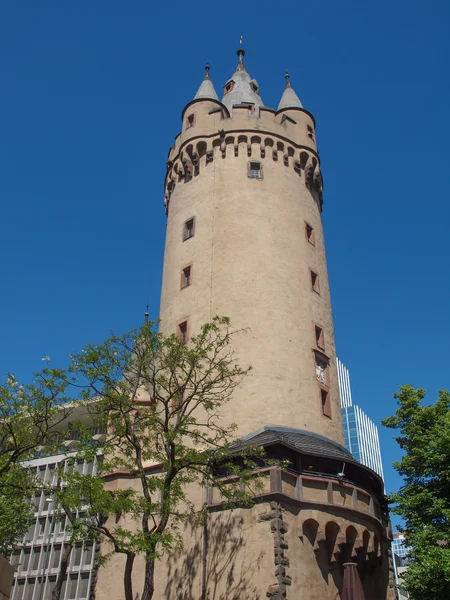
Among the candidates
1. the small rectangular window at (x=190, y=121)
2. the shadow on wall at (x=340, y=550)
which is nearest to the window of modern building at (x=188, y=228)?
the small rectangular window at (x=190, y=121)

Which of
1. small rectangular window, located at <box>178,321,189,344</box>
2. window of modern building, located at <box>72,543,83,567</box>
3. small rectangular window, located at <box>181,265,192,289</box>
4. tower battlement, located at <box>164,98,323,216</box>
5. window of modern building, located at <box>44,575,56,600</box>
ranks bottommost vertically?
window of modern building, located at <box>44,575,56,600</box>

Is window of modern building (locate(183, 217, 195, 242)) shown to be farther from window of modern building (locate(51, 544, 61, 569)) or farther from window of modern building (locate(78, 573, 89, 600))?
window of modern building (locate(51, 544, 61, 569))

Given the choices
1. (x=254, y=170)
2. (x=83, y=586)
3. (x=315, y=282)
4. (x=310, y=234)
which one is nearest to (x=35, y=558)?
(x=83, y=586)

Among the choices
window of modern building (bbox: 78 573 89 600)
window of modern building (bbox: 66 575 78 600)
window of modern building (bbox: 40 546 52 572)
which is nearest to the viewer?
window of modern building (bbox: 78 573 89 600)

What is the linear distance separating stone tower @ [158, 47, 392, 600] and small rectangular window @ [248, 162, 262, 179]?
0.28 feet

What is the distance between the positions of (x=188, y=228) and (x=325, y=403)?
1179 cm

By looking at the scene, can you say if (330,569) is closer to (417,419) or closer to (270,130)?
(417,419)

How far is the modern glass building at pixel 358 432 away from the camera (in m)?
123

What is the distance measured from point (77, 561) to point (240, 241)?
19057 millimetres

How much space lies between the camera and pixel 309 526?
24.2m

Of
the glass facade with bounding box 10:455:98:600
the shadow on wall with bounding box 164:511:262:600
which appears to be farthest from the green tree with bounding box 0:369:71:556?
the glass facade with bounding box 10:455:98:600

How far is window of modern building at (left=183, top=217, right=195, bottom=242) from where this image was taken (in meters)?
34.4

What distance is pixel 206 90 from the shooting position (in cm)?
4009

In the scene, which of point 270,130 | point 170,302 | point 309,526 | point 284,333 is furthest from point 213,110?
point 309,526
